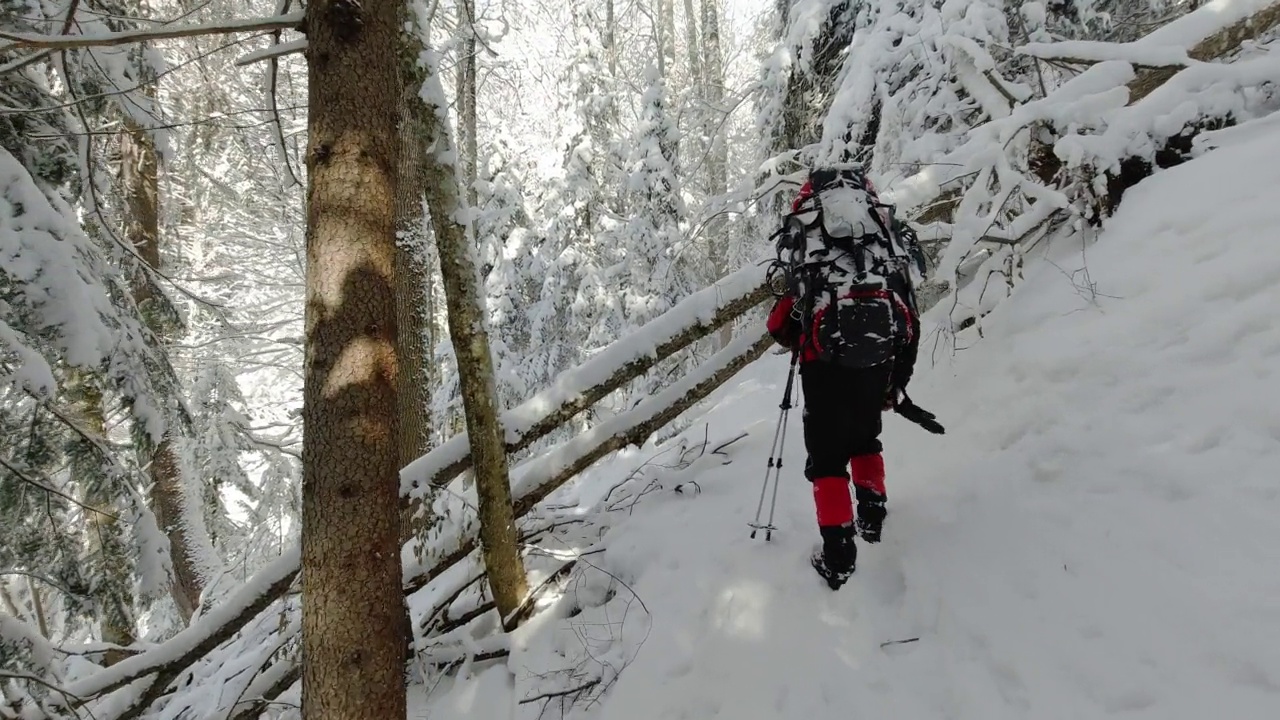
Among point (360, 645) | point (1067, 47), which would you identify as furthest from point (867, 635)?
point (1067, 47)

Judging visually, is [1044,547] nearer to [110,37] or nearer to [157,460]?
[110,37]

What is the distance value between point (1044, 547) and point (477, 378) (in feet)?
9.40

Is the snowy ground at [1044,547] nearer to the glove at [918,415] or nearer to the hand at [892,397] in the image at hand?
the glove at [918,415]

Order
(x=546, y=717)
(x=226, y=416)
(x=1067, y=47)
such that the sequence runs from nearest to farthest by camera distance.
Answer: (x=546, y=717)
(x=1067, y=47)
(x=226, y=416)

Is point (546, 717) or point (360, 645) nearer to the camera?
point (360, 645)

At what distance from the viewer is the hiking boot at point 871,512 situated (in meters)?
3.26

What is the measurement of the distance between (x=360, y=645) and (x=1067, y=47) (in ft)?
17.2

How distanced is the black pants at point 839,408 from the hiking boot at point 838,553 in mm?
274

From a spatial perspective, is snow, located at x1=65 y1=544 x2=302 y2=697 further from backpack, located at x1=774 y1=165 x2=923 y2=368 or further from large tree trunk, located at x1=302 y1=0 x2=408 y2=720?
backpack, located at x1=774 y1=165 x2=923 y2=368

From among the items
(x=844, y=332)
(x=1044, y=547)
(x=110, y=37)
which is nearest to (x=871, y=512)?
(x=1044, y=547)

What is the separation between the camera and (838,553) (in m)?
3.09

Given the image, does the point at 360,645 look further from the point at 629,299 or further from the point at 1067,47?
the point at 629,299

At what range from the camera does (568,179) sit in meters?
12.0

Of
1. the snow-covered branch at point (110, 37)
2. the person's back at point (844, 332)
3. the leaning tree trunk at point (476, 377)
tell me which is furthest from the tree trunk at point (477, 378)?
the person's back at point (844, 332)
